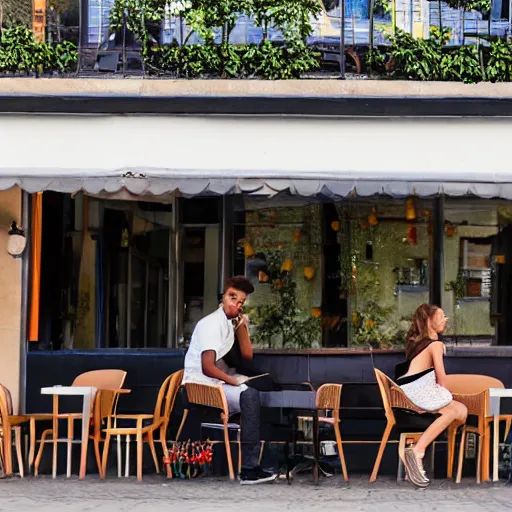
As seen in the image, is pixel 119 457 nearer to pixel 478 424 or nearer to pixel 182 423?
pixel 182 423

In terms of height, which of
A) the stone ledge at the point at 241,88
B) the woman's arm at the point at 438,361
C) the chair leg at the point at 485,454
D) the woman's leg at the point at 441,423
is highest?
the stone ledge at the point at 241,88

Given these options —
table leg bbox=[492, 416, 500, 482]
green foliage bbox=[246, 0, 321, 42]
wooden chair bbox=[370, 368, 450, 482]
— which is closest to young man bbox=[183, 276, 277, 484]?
wooden chair bbox=[370, 368, 450, 482]

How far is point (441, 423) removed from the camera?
9.94 metres

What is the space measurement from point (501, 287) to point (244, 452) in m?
3.40

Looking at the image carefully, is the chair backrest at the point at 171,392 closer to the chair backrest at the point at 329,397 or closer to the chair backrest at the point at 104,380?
the chair backrest at the point at 104,380

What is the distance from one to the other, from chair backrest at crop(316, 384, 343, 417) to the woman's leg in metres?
0.80

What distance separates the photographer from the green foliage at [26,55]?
1172cm

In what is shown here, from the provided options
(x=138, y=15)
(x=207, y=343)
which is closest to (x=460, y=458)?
(x=207, y=343)

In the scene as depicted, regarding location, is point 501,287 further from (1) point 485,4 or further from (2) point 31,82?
(2) point 31,82

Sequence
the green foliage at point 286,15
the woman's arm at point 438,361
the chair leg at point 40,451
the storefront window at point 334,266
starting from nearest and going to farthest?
1. the woman's arm at point 438,361
2. the chair leg at point 40,451
3. the green foliage at point 286,15
4. the storefront window at point 334,266

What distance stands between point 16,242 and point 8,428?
71.9 inches

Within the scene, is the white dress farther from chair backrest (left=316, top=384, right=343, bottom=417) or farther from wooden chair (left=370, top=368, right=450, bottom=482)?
chair backrest (left=316, top=384, right=343, bottom=417)

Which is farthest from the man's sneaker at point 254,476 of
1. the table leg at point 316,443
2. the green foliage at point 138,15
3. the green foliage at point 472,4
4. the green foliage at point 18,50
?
the green foliage at point 472,4

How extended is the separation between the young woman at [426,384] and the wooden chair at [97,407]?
249cm
